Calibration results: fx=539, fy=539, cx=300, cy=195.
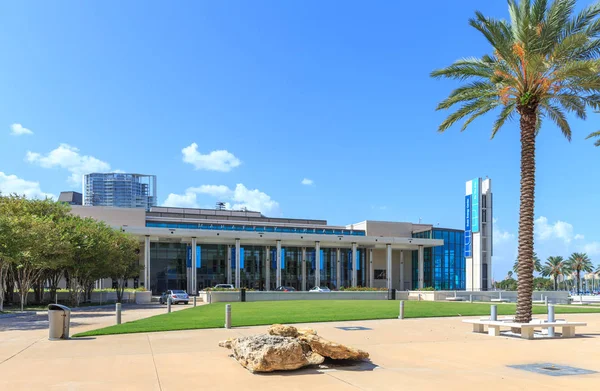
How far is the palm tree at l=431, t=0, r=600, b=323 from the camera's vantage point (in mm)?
18594

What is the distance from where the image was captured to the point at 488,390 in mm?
9289

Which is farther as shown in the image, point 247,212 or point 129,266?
point 247,212

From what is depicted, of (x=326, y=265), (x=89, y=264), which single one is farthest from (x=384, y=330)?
(x=326, y=265)

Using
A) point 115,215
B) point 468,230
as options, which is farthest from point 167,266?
point 468,230

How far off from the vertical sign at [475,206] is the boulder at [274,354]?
59980mm

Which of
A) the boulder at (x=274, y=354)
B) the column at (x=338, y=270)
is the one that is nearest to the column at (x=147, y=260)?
the column at (x=338, y=270)

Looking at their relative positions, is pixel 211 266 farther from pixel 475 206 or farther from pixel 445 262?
pixel 475 206

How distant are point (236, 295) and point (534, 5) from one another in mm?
36676

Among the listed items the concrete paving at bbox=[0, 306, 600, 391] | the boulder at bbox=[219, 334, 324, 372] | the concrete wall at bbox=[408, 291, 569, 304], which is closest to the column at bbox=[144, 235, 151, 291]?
the concrete wall at bbox=[408, 291, 569, 304]

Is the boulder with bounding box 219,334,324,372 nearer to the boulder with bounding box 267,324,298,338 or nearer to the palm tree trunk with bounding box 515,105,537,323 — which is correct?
the boulder with bounding box 267,324,298,338

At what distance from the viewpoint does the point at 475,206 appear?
223 ft

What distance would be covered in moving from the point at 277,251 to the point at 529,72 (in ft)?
193

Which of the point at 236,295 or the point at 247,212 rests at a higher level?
the point at 247,212

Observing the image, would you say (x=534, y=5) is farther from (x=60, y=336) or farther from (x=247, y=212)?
(x=247, y=212)
